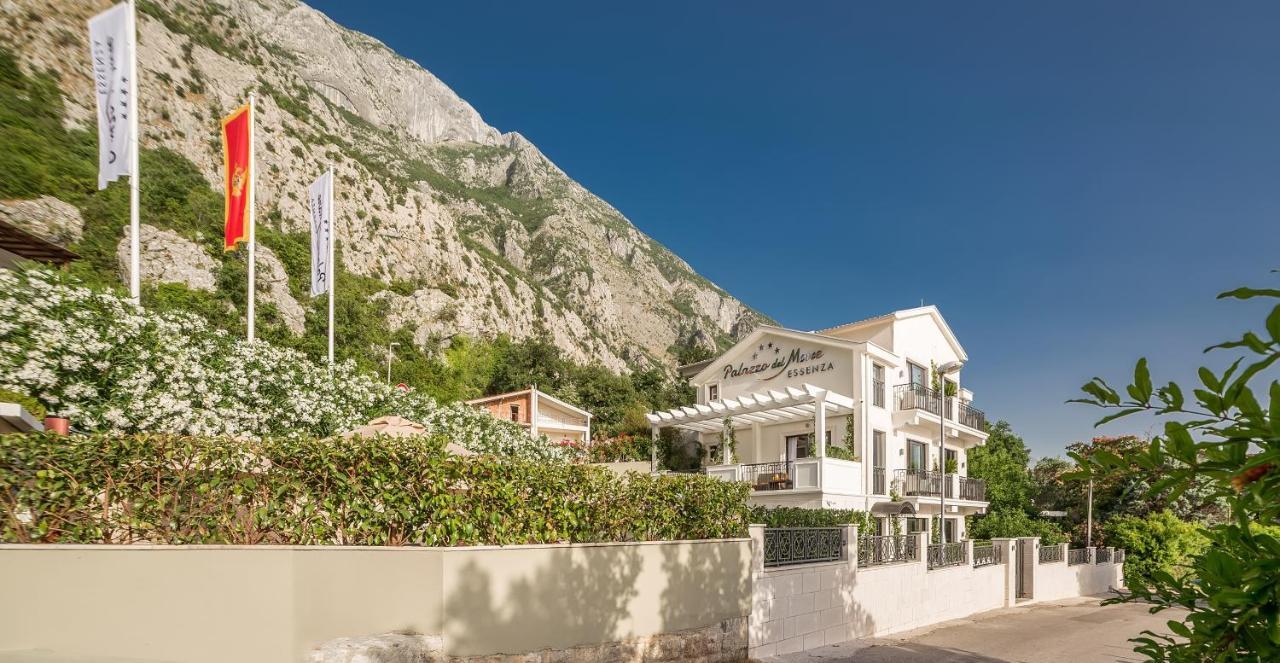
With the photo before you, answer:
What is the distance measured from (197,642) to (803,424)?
914 inches

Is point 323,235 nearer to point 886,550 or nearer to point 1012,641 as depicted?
point 886,550

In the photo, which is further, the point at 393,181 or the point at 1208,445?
the point at 393,181

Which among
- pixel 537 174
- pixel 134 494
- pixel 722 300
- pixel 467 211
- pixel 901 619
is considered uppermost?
pixel 537 174

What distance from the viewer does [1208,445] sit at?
2.24 m

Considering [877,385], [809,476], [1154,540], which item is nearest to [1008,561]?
[809,476]

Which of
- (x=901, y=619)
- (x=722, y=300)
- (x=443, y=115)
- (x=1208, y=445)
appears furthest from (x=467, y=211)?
(x=1208, y=445)

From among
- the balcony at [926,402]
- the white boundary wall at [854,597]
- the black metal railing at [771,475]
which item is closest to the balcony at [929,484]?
the balcony at [926,402]

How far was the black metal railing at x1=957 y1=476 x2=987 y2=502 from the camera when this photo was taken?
29188 millimetres

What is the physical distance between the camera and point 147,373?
1359cm

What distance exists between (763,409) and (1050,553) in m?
12.0

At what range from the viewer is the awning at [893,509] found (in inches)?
1017

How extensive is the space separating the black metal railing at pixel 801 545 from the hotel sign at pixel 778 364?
13753 millimetres

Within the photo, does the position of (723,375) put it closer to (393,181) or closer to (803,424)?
(803,424)

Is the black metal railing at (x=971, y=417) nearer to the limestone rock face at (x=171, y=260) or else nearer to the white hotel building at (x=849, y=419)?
the white hotel building at (x=849, y=419)
